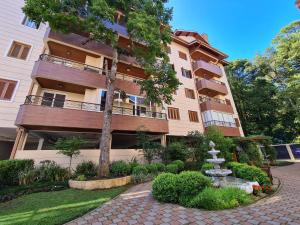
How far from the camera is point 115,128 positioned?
43.2 ft

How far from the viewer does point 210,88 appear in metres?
23.0

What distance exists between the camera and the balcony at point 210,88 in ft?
74.7

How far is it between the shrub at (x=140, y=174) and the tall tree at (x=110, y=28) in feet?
6.06

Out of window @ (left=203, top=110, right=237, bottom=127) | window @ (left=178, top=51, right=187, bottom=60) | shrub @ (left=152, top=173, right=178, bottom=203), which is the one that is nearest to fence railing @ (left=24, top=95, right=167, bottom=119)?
window @ (left=203, top=110, right=237, bottom=127)

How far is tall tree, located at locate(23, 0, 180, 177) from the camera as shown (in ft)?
33.5

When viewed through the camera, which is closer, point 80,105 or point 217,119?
point 80,105

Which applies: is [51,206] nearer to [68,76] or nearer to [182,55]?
[68,76]

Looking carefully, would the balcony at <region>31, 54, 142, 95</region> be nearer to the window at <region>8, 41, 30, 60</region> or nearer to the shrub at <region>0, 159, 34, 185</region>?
the window at <region>8, 41, 30, 60</region>

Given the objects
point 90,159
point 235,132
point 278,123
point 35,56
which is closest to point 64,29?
point 35,56

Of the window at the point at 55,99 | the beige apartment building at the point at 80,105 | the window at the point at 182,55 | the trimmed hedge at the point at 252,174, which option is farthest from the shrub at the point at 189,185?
the window at the point at 182,55

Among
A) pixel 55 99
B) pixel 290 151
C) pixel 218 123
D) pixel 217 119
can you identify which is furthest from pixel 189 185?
pixel 290 151

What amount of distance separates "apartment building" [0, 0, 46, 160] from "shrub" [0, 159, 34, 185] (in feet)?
11.2

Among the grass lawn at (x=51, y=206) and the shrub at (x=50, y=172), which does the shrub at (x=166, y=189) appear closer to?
the grass lawn at (x=51, y=206)

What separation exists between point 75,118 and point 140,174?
643 cm
